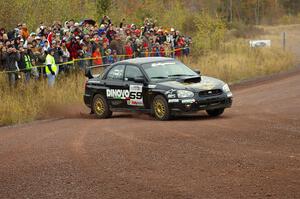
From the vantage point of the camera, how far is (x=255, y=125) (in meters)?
15.0

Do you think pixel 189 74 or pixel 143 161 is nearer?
pixel 143 161

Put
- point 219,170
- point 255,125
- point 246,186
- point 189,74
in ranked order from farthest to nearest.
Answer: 1. point 189,74
2. point 255,125
3. point 219,170
4. point 246,186

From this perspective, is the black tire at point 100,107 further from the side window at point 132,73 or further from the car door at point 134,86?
the side window at point 132,73

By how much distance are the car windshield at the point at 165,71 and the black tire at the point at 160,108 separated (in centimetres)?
65

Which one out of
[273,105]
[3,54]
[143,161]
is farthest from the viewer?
[3,54]

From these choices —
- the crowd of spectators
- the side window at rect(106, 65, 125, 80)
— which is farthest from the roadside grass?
the side window at rect(106, 65, 125, 80)

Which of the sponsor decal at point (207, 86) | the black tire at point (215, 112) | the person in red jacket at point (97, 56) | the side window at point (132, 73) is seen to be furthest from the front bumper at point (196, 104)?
the person in red jacket at point (97, 56)

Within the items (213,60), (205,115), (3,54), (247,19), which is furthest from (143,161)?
(247,19)

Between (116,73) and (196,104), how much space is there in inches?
119

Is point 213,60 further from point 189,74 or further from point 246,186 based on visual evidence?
point 246,186

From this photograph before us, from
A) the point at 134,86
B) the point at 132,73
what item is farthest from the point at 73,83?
the point at 134,86

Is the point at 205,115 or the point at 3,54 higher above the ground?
the point at 3,54

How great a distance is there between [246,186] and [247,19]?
7651cm

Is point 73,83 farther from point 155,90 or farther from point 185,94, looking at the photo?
point 185,94
